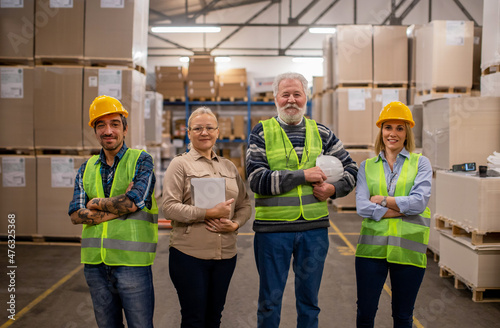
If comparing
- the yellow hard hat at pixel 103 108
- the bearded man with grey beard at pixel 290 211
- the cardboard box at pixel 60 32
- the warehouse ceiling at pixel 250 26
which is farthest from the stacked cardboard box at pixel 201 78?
the yellow hard hat at pixel 103 108

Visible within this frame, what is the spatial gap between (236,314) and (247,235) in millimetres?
2842

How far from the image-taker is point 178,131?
13.7 m

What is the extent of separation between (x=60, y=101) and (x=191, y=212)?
4082mm

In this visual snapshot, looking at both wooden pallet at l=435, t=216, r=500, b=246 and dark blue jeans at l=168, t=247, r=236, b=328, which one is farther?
wooden pallet at l=435, t=216, r=500, b=246

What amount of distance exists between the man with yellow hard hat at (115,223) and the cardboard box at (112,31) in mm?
3565

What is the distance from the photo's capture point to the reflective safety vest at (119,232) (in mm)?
2131

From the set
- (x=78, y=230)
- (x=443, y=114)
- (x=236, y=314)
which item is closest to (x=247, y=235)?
(x=78, y=230)

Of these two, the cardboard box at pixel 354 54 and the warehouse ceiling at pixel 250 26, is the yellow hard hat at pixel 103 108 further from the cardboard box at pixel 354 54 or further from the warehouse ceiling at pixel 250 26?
the warehouse ceiling at pixel 250 26

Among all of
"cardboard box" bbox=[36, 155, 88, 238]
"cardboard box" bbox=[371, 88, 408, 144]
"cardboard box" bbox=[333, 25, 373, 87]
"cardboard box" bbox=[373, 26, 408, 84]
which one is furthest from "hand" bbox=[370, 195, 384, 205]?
"cardboard box" bbox=[373, 26, 408, 84]

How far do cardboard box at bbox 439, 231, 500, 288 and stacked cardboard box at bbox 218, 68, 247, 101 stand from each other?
32.7 feet

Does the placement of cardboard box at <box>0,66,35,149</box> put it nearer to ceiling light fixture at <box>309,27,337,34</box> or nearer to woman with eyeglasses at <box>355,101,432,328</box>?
woman with eyeglasses at <box>355,101,432,328</box>

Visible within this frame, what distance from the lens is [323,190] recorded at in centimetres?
237

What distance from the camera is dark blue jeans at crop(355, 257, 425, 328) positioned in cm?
240

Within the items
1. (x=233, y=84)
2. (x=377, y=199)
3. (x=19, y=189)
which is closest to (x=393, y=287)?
(x=377, y=199)
